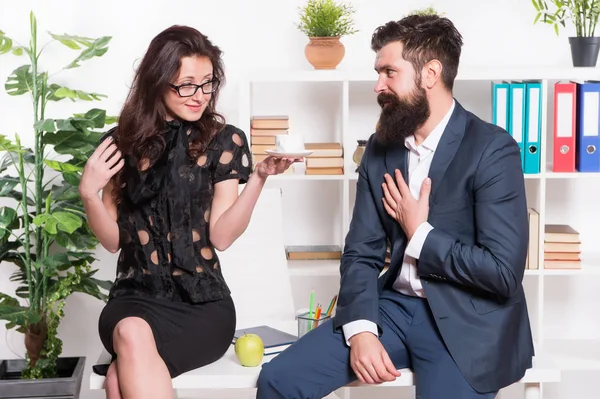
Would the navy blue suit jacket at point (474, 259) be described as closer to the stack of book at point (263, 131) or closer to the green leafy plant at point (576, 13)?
the stack of book at point (263, 131)

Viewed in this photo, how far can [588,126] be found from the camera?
11.2 ft

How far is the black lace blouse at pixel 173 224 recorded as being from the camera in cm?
254

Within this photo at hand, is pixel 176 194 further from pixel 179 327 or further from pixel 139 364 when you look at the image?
pixel 139 364

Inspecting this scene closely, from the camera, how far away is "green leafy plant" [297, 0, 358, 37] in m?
3.46

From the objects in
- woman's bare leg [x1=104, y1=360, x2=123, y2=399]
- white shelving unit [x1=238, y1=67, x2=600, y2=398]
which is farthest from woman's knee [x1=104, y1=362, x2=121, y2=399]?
white shelving unit [x1=238, y1=67, x2=600, y2=398]

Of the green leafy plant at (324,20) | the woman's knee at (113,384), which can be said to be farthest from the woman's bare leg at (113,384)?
the green leafy plant at (324,20)

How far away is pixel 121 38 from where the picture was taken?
12.2ft

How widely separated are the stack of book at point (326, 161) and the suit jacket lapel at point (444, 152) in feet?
3.68

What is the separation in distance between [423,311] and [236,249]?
914mm

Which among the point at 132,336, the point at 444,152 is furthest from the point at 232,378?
the point at 444,152

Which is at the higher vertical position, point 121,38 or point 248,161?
point 121,38

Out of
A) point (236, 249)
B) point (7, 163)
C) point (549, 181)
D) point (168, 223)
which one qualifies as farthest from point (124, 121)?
point (549, 181)

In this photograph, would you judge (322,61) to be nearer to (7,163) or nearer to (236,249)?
(236,249)

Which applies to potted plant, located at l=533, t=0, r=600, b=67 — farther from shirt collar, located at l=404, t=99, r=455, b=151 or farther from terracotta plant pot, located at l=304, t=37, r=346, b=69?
shirt collar, located at l=404, t=99, r=455, b=151
